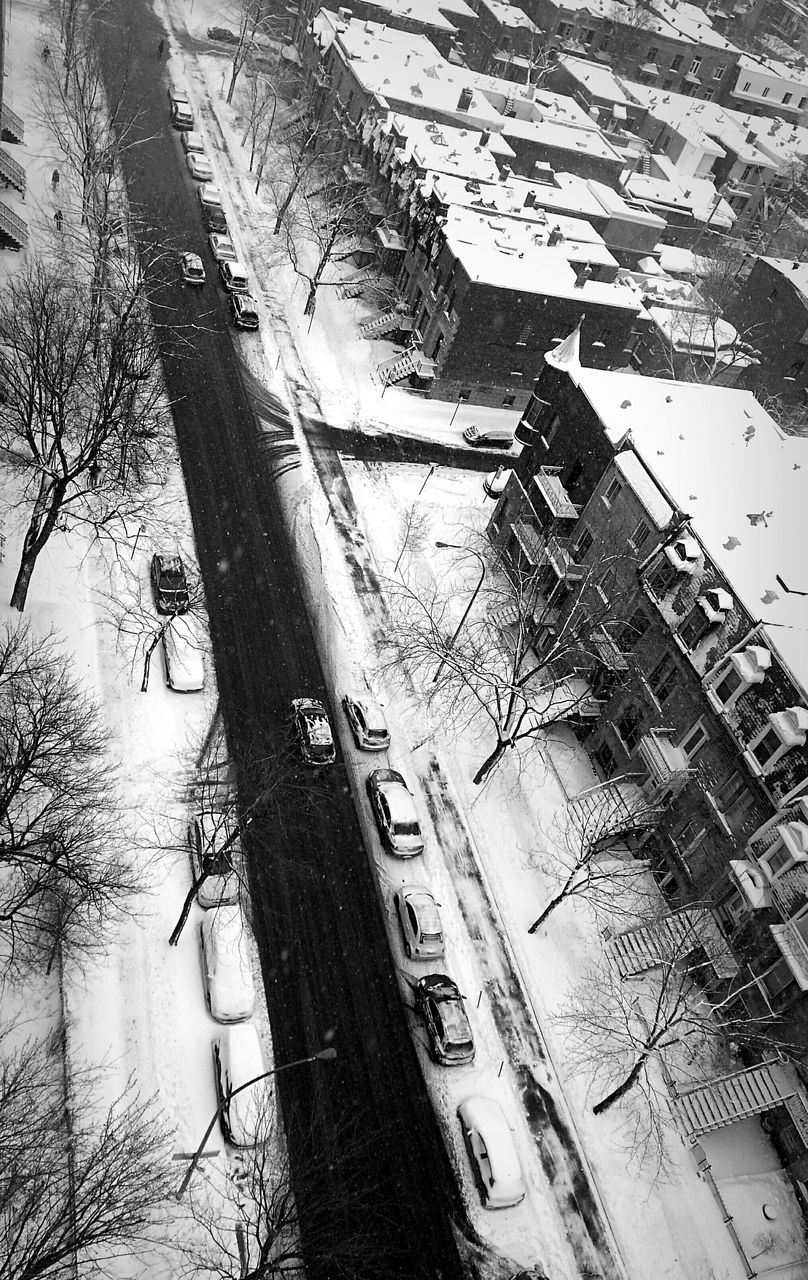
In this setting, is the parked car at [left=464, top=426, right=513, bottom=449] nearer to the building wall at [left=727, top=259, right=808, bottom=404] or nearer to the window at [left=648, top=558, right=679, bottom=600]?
the window at [left=648, top=558, right=679, bottom=600]

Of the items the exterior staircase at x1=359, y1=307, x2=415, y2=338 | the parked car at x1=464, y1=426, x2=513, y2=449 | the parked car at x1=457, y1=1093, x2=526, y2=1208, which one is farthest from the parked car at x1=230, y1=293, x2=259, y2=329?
the parked car at x1=457, y1=1093, x2=526, y2=1208

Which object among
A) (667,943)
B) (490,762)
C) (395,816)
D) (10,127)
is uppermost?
(10,127)

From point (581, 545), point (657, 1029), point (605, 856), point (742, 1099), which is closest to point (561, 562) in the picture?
point (581, 545)

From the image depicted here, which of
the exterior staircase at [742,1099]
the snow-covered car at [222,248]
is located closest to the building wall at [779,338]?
the snow-covered car at [222,248]

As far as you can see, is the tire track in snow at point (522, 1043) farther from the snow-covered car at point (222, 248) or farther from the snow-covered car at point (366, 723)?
the snow-covered car at point (222, 248)

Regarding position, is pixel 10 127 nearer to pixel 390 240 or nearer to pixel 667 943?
pixel 390 240

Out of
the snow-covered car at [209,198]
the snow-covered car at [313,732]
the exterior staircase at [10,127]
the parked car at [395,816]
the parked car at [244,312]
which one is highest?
the snow-covered car at [209,198]

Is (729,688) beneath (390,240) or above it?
beneath
